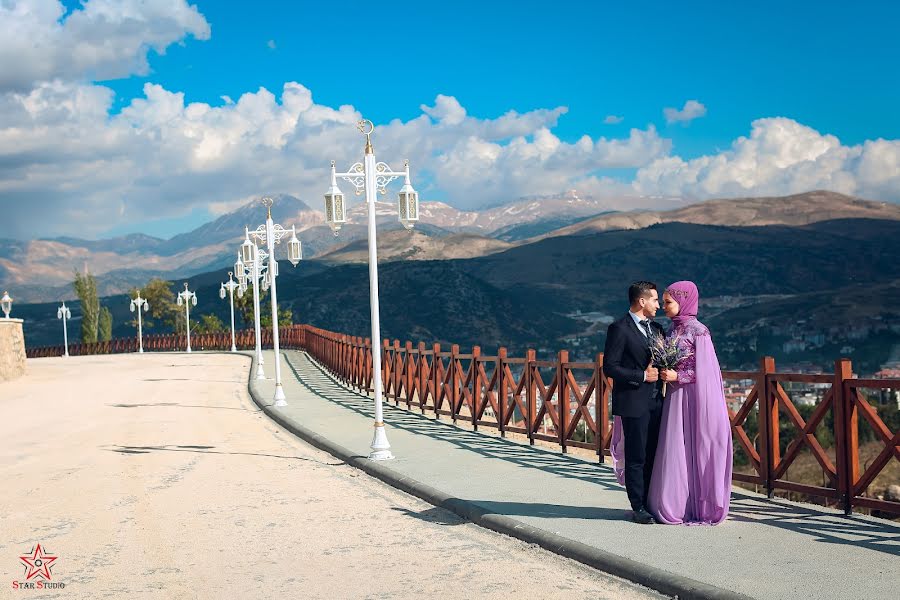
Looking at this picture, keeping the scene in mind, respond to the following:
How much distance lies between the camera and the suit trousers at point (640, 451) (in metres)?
7.68

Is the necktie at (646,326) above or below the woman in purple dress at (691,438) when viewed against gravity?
above

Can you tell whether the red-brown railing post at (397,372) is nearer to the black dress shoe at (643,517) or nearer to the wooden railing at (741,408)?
the wooden railing at (741,408)

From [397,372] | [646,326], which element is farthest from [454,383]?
[646,326]

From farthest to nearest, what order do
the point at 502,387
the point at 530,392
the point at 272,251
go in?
the point at 272,251 < the point at 502,387 < the point at 530,392

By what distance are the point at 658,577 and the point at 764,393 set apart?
3.14 metres

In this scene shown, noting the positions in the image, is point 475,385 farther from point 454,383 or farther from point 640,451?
point 640,451

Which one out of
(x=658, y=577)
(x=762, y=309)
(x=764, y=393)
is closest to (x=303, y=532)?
(x=658, y=577)

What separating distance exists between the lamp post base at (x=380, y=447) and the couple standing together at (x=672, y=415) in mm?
4866

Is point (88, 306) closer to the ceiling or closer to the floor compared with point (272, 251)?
closer to the floor

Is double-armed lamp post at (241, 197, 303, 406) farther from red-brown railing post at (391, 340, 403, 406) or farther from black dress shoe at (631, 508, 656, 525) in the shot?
black dress shoe at (631, 508, 656, 525)

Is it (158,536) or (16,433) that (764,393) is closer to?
(158,536)

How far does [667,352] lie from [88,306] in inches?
3763

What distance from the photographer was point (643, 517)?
7.63 metres

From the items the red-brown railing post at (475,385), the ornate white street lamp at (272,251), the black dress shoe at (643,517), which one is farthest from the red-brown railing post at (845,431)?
the ornate white street lamp at (272,251)
